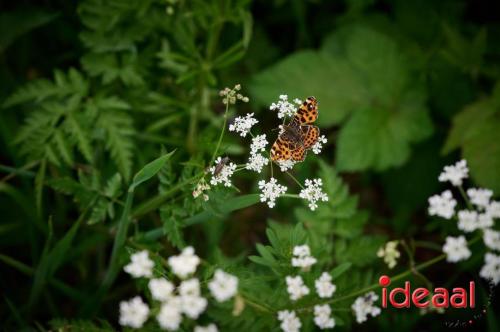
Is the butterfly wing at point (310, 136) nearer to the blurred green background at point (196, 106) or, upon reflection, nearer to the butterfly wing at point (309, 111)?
the butterfly wing at point (309, 111)

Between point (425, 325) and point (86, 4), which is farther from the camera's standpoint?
point (425, 325)

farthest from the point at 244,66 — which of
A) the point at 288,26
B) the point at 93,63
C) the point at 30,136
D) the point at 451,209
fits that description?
the point at 451,209

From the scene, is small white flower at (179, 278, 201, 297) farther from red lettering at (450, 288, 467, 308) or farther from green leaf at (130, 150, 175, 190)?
red lettering at (450, 288, 467, 308)

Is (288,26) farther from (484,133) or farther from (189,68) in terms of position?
(484,133)

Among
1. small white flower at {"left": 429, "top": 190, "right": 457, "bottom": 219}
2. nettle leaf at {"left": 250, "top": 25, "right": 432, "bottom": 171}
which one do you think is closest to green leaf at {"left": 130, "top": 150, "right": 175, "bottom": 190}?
small white flower at {"left": 429, "top": 190, "right": 457, "bottom": 219}

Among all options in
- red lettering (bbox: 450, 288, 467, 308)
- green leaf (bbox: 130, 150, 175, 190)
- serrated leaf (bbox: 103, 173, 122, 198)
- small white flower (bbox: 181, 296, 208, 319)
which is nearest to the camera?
small white flower (bbox: 181, 296, 208, 319)

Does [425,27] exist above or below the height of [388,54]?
above

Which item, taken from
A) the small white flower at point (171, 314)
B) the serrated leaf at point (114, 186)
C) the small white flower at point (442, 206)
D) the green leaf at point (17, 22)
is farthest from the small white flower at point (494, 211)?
the green leaf at point (17, 22)
